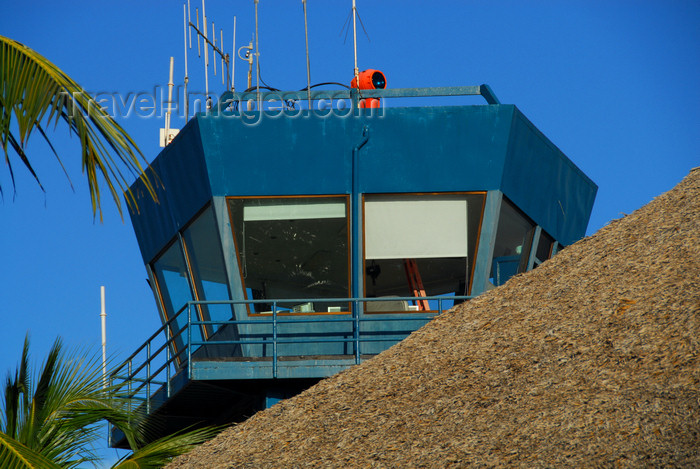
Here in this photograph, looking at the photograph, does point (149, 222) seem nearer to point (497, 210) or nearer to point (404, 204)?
point (404, 204)

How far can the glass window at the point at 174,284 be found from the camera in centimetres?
1756

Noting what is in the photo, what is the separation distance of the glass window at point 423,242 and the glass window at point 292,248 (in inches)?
26.1

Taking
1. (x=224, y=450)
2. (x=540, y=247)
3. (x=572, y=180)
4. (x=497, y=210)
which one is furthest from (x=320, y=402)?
(x=572, y=180)

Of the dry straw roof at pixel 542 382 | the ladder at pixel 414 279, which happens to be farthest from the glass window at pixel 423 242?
the dry straw roof at pixel 542 382

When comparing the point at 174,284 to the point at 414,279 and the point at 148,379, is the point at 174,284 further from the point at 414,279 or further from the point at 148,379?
the point at 414,279

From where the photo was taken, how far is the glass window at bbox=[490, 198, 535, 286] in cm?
1656

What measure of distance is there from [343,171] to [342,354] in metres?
3.21

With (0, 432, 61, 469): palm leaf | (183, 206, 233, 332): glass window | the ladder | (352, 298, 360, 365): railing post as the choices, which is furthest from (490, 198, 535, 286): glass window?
(0, 432, 61, 469): palm leaf

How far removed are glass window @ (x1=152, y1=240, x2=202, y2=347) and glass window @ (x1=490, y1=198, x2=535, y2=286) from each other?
19.0ft

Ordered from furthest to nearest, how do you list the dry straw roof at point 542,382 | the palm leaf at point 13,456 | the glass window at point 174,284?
the glass window at point 174,284
the dry straw roof at point 542,382
the palm leaf at point 13,456

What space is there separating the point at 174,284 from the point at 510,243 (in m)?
6.71

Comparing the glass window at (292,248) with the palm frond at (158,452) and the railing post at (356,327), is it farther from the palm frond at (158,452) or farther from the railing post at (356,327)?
the palm frond at (158,452)

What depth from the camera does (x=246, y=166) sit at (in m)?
15.8

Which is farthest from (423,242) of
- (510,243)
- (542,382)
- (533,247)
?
(542,382)
